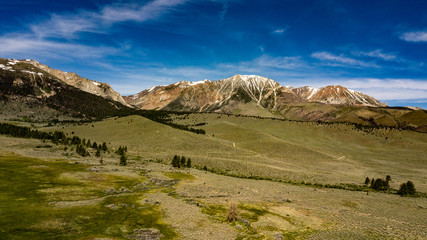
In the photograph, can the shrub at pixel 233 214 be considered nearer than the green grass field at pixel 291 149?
Yes

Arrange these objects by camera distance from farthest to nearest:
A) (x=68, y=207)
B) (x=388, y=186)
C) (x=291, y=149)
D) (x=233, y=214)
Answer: (x=291, y=149), (x=388, y=186), (x=233, y=214), (x=68, y=207)

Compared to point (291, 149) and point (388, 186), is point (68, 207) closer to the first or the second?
point (388, 186)

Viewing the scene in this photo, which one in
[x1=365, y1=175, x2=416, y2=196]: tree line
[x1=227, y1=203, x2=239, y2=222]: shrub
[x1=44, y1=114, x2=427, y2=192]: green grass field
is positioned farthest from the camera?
[x1=44, y1=114, x2=427, y2=192]: green grass field

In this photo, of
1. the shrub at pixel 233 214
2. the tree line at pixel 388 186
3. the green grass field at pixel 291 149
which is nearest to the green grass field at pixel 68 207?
the shrub at pixel 233 214

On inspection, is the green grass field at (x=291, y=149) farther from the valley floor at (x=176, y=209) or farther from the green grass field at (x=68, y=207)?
the green grass field at (x=68, y=207)

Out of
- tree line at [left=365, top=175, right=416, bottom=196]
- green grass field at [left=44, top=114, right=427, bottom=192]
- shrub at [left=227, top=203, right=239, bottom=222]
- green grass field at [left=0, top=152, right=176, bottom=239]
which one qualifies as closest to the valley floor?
green grass field at [left=0, top=152, right=176, bottom=239]

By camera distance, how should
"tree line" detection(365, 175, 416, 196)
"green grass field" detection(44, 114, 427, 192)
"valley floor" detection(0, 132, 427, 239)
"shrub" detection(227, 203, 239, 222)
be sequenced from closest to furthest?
"valley floor" detection(0, 132, 427, 239) → "shrub" detection(227, 203, 239, 222) → "tree line" detection(365, 175, 416, 196) → "green grass field" detection(44, 114, 427, 192)

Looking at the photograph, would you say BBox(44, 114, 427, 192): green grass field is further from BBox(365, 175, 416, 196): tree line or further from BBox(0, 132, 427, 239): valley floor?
BBox(0, 132, 427, 239): valley floor

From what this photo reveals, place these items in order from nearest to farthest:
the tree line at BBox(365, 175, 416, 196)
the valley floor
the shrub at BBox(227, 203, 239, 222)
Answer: the valley floor < the shrub at BBox(227, 203, 239, 222) < the tree line at BBox(365, 175, 416, 196)

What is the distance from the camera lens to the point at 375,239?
26.1 metres

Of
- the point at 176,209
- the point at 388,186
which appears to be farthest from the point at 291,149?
the point at 176,209

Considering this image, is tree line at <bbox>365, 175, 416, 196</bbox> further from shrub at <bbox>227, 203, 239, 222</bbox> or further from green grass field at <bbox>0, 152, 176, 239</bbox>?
green grass field at <bbox>0, 152, 176, 239</bbox>

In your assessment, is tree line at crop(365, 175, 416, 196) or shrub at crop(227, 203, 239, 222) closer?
shrub at crop(227, 203, 239, 222)

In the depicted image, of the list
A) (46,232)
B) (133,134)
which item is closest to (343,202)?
(46,232)
